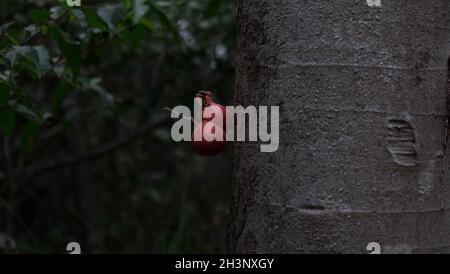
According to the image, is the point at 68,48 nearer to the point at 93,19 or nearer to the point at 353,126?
the point at 93,19

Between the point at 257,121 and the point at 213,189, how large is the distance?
9.32 feet

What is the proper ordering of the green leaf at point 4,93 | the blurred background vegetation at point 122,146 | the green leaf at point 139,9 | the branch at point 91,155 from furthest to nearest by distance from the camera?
the branch at point 91,155, the blurred background vegetation at point 122,146, the green leaf at point 139,9, the green leaf at point 4,93

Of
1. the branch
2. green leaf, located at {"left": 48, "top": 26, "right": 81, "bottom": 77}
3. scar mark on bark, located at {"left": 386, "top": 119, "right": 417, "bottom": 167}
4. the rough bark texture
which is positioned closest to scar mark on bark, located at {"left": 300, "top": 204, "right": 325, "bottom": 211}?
the rough bark texture

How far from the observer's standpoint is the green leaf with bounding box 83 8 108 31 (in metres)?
1.49

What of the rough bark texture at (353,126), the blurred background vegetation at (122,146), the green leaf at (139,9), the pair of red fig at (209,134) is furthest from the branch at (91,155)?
the rough bark texture at (353,126)

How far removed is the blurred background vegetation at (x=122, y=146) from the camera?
6.86ft

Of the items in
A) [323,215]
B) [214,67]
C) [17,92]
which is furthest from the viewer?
[214,67]

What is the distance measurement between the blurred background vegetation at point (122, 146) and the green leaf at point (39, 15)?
11 centimetres

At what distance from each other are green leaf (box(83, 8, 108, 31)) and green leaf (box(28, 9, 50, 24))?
3.2 inches

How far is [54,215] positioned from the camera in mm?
3555

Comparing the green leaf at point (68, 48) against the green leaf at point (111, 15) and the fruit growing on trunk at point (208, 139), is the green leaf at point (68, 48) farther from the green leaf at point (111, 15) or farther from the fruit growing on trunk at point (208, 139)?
the fruit growing on trunk at point (208, 139)
